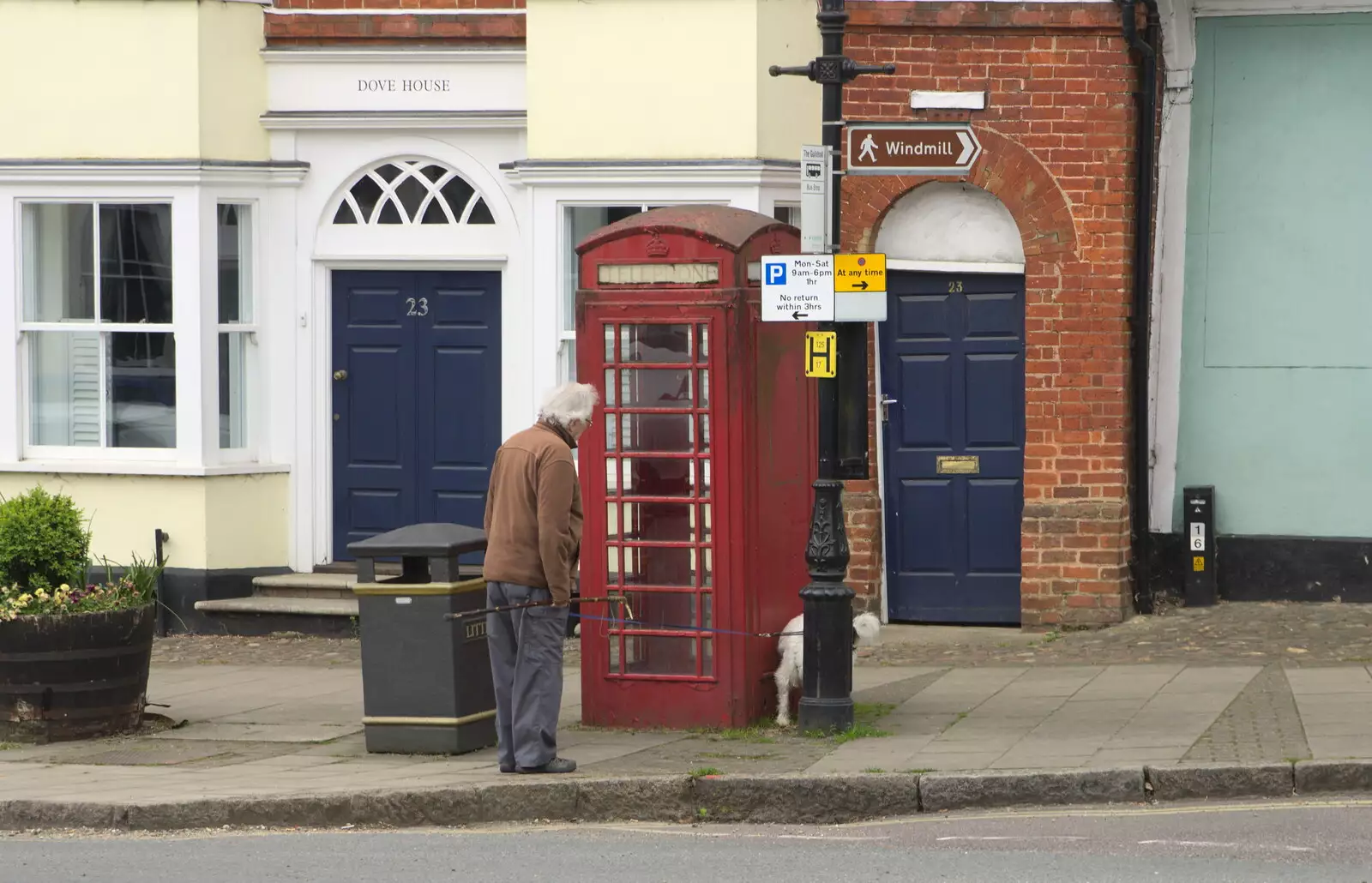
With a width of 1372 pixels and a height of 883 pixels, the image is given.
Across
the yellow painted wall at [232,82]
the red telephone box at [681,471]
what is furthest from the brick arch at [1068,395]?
the yellow painted wall at [232,82]

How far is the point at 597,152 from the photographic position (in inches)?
549

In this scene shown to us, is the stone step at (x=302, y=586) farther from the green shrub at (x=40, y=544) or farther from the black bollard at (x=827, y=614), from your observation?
the black bollard at (x=827, y=614)

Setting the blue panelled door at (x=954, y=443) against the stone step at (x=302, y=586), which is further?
the stone step at (x=302, y=586)

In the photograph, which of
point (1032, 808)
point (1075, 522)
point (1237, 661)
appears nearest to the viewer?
point (1032, 808)

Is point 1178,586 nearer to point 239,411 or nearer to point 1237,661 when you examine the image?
point 1237,661

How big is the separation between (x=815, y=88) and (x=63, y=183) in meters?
Result: 5.59

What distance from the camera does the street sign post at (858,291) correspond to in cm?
995

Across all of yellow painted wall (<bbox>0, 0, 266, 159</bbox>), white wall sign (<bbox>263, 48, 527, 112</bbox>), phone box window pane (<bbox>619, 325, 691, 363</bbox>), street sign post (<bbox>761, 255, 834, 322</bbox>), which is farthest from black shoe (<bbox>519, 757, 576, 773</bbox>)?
yellow painted wall (<bbox>0, 0, 266, 159</bbox>)

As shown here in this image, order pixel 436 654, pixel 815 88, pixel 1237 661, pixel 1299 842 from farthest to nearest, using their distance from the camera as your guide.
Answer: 1. pixel 815 88
2. pixel 1237 661
3. pixel 436 654
4. pixel 1299 842

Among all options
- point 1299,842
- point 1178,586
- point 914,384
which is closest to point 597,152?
point 914,384

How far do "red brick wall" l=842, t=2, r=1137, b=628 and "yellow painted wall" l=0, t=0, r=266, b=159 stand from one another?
4887 millimetres

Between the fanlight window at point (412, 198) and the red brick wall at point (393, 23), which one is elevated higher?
the red brick wall at point (393, 23)

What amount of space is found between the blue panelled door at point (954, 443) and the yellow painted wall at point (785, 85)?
4.00ft

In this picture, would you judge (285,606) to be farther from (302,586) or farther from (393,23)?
(393,23)
